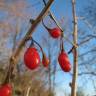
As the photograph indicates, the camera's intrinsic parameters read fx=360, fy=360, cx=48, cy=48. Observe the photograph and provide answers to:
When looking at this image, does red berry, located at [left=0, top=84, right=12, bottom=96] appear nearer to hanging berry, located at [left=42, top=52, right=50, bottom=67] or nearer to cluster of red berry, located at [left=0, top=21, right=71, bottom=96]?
cluster of red berry, located at [left=0, top=21, right=71, bottom=96]

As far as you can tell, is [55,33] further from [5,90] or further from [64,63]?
Answer: [5,90]

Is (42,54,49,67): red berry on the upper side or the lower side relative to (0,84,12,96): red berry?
upper

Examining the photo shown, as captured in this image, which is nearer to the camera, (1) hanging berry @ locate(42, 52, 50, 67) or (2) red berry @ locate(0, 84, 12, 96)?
(2) red berry @ locate(0, 84, 12, 96)

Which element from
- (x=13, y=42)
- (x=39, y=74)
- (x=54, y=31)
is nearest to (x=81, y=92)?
(x=39, y=74)

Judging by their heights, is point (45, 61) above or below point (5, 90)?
above

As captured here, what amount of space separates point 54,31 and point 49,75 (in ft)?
53.8

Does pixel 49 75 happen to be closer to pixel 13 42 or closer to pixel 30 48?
pixel 13 42

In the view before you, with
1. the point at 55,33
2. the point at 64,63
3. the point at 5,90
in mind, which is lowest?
the point at 5,90

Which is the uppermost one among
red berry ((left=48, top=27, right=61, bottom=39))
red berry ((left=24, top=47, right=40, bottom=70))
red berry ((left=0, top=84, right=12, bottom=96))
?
red berry ((left=48, top=27, right=61, bottom=39))

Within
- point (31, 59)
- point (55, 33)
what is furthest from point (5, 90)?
point (55, 33)

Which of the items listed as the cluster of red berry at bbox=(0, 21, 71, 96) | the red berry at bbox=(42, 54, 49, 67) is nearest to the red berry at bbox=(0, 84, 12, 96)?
the cluster of red berry at bbox=(0, 21, 71, 96)

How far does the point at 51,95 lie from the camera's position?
56.2 ft

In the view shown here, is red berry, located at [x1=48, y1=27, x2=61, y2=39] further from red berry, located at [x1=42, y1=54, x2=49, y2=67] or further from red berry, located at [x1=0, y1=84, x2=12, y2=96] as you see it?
red berry, located at [x1=0, y1=84, x2=12, y2=96]

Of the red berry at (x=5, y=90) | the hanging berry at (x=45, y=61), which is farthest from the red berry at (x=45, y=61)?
the red berry at (x=5, y=90)
